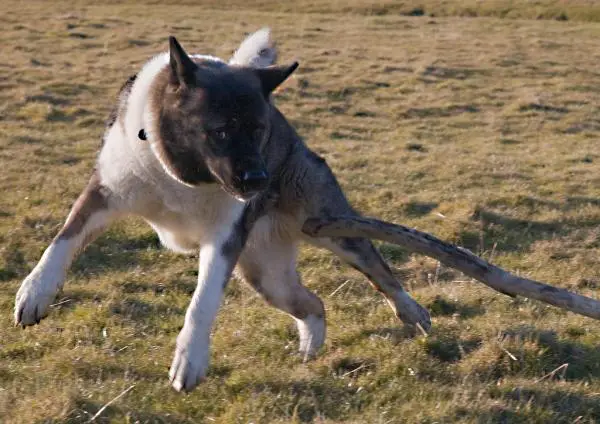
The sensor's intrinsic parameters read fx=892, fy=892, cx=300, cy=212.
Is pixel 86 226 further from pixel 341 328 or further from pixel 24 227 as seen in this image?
pixel 24 227

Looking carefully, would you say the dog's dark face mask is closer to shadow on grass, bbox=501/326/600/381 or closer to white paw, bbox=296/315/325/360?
white paw, bbox=296/315/325/360

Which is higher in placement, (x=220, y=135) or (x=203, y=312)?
(x=220, y=135)

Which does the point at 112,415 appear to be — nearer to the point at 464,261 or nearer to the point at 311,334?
the point at 311,334

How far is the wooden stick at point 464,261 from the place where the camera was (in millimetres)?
4742

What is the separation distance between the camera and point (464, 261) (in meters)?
4.98

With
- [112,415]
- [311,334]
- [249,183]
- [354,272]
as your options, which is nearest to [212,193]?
[249,183]

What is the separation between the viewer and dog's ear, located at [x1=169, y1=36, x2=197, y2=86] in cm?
482

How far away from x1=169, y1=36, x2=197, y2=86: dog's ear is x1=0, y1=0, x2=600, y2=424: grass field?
1616mm

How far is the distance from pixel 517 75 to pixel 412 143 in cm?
750

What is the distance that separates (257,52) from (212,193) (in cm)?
121

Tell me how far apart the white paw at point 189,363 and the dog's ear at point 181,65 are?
1386 mm

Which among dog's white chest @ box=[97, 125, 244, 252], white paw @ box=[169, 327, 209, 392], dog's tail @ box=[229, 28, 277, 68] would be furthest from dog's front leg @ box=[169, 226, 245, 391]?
dog's tail @ box=[229, 28, 277, 68]

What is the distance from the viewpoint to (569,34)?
27828 mm

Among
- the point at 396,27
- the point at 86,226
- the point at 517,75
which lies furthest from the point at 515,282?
the point at 396,27
